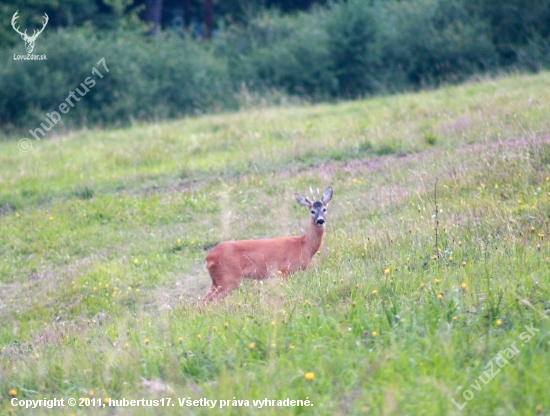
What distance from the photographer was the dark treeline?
2673 cm

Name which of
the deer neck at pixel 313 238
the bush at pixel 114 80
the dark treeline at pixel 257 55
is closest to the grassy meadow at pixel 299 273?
the deer neck at pixel 313 238

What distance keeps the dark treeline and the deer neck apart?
16097 mm

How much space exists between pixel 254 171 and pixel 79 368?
8084 mm

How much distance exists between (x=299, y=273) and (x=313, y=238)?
3.30 feet

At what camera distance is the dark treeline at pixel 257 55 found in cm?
2673

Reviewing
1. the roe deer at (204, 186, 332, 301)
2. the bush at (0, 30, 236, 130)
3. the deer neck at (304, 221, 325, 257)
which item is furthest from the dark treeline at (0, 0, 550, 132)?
the roe deer at (204, 186, 332, 301)

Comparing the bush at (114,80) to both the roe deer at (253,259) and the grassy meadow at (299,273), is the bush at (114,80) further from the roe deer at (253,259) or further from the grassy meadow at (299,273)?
the roe deer at (253,259)

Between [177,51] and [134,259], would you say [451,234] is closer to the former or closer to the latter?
[134,259]

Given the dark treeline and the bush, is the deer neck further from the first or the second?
the bush

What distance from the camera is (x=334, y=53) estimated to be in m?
30.6

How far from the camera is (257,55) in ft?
108

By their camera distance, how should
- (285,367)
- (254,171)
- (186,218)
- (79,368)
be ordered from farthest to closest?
(254,171) < (186,218) < (79,368) < (285,367)

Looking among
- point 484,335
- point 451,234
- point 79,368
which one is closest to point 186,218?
point 451,234

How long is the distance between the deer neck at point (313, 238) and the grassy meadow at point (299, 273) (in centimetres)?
21
